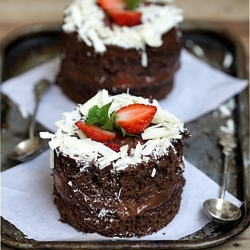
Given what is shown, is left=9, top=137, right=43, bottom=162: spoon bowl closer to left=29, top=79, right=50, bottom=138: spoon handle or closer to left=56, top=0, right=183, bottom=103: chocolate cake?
left=29, top=79, right=50, bottom=138: spoon handle

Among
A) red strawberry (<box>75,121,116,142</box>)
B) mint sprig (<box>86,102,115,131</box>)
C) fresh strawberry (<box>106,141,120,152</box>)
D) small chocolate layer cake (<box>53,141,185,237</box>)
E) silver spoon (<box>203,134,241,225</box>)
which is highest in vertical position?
mint sprig (<box>86,102,115,131</box>)

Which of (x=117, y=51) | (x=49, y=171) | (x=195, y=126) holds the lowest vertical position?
(x=195, y=126)

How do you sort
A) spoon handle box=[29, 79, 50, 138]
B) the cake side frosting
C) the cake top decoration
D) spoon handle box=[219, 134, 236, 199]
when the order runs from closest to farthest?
1. the cake top decoration
2. spoon handle box=[219, 134, 236, 199]
3. the cake side frosting
4. spoon handle box=[29, 79, 50, 138]

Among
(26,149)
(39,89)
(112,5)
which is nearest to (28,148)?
(26,149)

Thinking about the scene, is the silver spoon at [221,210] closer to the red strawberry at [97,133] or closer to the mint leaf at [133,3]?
the red strawberry at [97,133]

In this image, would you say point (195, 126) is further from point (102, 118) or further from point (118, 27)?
point (102, 118)

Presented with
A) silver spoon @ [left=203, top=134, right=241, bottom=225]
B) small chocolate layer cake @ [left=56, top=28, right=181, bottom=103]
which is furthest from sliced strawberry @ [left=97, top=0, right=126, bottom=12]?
silver spoon @ [left=203, top=134, right=241, bottom=225]

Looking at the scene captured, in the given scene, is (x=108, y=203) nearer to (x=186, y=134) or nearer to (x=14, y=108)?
(x=186, y=134)
